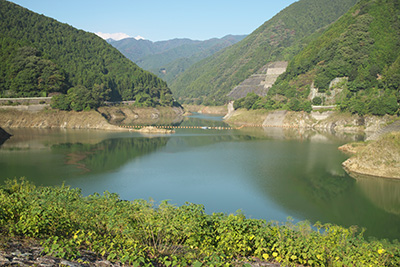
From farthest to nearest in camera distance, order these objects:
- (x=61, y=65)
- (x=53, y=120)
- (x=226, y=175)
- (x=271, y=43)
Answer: (x=271, y=43)
(x=61, y=65)
(x=53, y=120)
(x=226, y=175)

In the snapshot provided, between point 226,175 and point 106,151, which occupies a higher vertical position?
point 106,151

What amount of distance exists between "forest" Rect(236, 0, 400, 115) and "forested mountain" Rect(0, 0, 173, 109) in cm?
4101

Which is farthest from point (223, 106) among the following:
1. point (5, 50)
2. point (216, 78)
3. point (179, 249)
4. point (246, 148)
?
point (179, 249)

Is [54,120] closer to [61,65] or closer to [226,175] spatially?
[61,65]

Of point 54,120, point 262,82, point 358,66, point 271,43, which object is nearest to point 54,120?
point 54,120

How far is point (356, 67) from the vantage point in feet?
256

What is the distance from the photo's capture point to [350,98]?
242 feet

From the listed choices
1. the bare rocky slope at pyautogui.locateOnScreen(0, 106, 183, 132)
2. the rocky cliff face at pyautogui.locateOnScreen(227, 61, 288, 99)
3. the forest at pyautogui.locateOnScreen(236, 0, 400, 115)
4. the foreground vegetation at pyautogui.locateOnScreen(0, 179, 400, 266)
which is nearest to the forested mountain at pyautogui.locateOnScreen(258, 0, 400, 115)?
the forest at pyautogui.locateOnScreen(236, 0, 400, 115)

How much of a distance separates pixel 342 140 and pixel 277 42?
411 ft

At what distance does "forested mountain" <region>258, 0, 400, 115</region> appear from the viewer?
6861cm

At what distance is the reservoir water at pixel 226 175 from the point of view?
2392 cm

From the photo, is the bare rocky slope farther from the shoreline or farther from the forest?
the forest

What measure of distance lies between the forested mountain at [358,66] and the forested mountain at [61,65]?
47.6 meters

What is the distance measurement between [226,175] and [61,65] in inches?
3484
